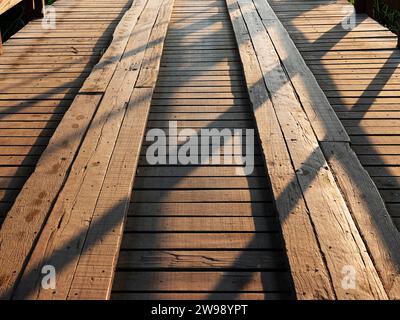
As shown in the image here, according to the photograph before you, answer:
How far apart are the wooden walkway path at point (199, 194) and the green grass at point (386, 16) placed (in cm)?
264

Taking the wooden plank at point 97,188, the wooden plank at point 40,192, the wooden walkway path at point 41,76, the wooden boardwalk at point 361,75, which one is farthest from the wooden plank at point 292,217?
the wooden walkway path at point 41,76

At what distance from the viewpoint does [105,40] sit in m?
4.37

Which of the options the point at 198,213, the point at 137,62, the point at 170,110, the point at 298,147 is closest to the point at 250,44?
the point at 137,62

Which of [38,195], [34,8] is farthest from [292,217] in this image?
[34,8]

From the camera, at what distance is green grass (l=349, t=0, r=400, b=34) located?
5916 mm

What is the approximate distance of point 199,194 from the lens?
217 cm

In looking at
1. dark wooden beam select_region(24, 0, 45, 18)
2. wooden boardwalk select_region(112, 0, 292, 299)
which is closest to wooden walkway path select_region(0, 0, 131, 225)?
dark wooden beam select_region(24, 0, 45, 18)

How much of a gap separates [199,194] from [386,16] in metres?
4.87

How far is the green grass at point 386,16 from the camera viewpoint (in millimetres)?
5916

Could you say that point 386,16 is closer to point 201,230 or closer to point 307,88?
point 307,88

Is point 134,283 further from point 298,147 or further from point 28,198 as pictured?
point 298,147

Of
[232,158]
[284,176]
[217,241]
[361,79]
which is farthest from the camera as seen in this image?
[361,79]

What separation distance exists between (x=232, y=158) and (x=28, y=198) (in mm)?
988

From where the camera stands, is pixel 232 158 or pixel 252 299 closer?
pixel 252 299
